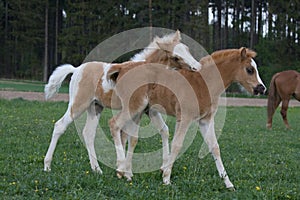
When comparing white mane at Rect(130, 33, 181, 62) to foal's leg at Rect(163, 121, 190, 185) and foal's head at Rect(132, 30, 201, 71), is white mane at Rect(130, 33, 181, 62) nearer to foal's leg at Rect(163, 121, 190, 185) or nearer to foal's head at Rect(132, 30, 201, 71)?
foal's head at Rect(132, 30, 201, 71)

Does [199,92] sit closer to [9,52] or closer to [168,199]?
[168,199]

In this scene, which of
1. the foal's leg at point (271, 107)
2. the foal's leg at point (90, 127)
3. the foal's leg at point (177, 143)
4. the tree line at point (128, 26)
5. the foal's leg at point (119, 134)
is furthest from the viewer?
the tree line at point (128, 26)

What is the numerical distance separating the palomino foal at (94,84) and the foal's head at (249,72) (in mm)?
564

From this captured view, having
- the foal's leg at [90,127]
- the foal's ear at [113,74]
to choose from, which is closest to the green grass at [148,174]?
the foal's leg at [90,127]

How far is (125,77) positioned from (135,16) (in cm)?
3625

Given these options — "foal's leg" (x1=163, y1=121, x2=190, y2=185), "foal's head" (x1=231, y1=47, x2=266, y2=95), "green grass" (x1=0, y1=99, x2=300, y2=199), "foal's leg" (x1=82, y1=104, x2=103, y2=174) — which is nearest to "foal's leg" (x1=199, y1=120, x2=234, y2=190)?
"green grass" (x1=0, y1=99, x2=300, y2=199)

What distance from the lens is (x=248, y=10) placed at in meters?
47.8

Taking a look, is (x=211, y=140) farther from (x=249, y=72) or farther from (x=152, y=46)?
(x=152, y=46)

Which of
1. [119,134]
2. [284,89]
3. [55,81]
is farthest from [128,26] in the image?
[119,134]

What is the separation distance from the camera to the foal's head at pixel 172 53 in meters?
5.66

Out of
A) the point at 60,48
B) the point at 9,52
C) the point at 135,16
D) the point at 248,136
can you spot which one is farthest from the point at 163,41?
the point at 9,52

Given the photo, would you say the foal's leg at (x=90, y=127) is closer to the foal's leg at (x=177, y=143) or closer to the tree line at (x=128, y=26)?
the foal's leg at (x=177, y=143)

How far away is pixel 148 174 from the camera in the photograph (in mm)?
6062

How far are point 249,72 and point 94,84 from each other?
2.20 meters
